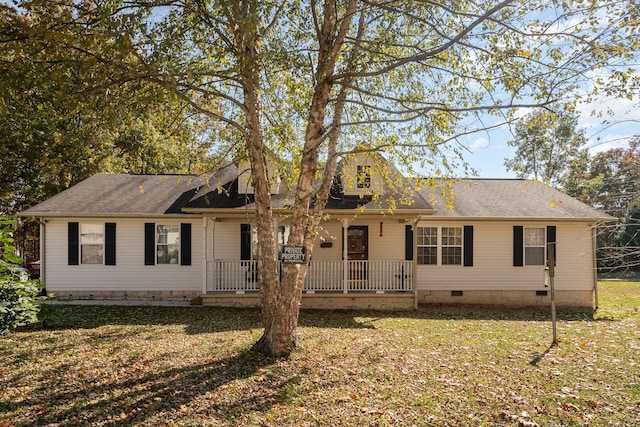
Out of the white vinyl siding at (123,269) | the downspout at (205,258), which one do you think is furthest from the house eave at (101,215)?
the downspout at (205,258)

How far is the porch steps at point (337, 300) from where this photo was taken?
12.7 metres

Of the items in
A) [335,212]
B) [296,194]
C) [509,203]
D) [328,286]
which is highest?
[509,203]

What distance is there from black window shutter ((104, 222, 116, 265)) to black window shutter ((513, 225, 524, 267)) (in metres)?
13.3

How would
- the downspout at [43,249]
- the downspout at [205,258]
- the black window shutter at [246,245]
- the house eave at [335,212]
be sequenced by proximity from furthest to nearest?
the black window shutter at [246,245] < the downspout at [43,249] < the downspout at [205,258] < the house eave at [335,212]

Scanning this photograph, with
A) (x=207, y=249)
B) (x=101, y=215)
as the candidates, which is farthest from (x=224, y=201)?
(x=101, y=215)

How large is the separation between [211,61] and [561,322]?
11.0m

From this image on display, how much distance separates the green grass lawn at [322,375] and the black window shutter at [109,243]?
3.58 m

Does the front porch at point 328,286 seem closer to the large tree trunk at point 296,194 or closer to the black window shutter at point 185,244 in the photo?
the black window shutter at point 185,244

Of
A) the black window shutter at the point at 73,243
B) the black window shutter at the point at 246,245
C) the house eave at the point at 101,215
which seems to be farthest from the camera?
the black window shutter at the point at 246,245

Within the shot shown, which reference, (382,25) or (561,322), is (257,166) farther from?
(561,322)

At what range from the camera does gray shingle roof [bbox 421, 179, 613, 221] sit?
13844 millimetres

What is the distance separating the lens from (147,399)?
546 cm

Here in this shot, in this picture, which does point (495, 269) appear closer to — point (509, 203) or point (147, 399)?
point (509, 203)

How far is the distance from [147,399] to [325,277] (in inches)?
311
